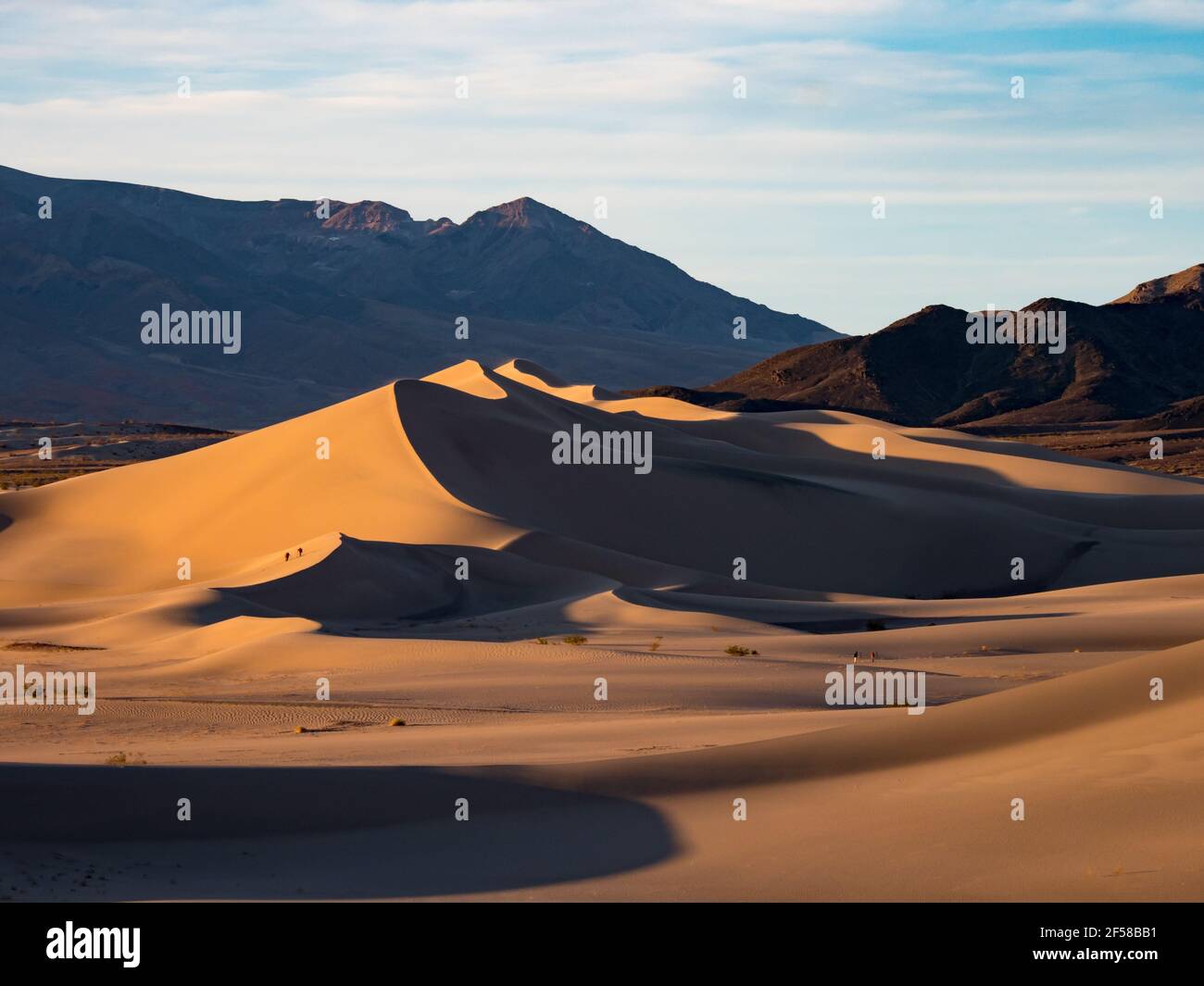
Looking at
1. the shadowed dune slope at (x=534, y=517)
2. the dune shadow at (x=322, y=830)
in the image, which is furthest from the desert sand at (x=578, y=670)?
the shadowed dune slope at (x=534, y=517)

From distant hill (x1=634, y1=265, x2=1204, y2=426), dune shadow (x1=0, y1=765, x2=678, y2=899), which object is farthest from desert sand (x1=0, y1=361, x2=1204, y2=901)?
distant hill (x1=634, y1=265, x2=1204, y2=426)

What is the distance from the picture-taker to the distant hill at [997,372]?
117 m

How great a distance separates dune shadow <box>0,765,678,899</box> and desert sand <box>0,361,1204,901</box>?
0.03 m

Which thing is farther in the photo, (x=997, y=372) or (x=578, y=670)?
(x=997, y=372)

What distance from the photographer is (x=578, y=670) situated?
20375mm

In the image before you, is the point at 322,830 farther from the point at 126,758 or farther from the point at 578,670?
the point at 578,670

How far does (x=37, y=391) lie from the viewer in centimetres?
17000

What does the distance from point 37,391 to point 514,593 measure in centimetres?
15224

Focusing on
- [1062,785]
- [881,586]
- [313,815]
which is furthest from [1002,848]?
[881,586]

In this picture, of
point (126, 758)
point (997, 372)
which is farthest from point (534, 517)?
point (997, 372)

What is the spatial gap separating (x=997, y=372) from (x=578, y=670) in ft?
366

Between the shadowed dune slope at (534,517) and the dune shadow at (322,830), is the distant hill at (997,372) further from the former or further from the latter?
the dune shadow at (322,830)

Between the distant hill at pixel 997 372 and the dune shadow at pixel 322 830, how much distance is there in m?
97.6

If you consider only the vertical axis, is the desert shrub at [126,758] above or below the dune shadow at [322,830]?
above
